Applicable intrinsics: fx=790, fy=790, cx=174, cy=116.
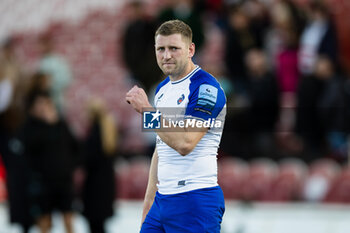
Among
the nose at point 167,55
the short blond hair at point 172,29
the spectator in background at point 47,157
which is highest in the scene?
the short blond hair at point 172,29

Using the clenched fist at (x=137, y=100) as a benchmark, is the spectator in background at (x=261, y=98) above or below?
below

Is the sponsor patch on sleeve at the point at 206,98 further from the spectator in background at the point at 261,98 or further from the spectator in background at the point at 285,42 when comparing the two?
the spectator in background at the point at 285,42

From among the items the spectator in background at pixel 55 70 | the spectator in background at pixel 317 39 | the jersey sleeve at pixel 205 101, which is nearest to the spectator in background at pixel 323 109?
the spectator in background at pixel 317 39

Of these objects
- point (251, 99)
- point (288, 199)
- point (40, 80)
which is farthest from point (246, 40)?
point (40, 80)

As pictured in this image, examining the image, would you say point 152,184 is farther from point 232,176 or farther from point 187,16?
point 232,176

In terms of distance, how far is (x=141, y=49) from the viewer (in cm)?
1391

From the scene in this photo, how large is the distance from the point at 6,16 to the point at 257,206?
10401 millimetres

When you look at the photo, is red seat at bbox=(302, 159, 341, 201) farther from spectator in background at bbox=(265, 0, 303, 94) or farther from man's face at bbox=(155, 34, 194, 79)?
man's face at bbox=(155, 34, 194, 79)

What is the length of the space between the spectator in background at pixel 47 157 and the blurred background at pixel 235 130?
2 cm

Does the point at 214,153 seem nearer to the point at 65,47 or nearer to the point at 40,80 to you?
the point at 40,80

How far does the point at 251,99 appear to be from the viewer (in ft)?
44.0

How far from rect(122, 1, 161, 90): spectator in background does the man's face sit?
8.21 metres

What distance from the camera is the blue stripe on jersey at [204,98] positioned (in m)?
5.30

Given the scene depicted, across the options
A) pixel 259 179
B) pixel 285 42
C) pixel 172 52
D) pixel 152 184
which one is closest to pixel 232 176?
pixel 259 179
